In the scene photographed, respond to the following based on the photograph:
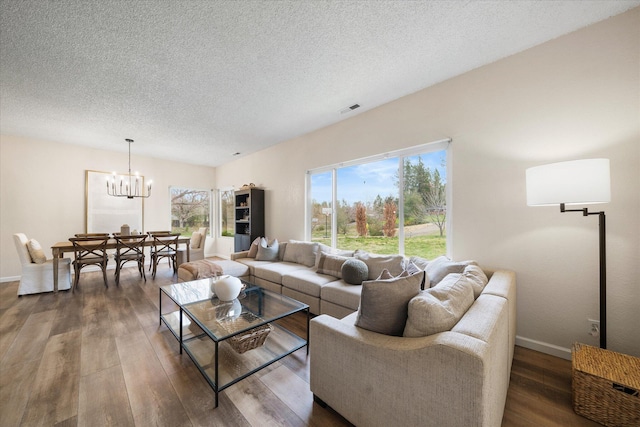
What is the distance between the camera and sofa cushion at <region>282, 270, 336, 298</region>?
277 cm

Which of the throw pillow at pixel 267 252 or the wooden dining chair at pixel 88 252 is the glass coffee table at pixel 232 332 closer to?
the throw pillow at pixel 267 252

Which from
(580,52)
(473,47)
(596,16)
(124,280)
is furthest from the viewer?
(124,280)

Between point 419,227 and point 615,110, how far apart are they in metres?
1.82

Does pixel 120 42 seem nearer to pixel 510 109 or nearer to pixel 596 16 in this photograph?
pixel 510 109

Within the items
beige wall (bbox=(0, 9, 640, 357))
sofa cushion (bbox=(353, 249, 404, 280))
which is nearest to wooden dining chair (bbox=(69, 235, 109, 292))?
sofa cushion (bbox=(353, 249, 404, 280))

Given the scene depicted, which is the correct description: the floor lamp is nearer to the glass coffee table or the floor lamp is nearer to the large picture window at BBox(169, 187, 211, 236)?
the glass coffee table

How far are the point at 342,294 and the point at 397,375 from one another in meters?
1.37

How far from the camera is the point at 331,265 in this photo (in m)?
3.04

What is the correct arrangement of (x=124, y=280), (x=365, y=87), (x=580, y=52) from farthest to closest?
(x=124, y=280) → (x=365, y=87) → (x=580, y=52)

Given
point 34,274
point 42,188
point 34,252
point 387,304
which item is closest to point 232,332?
point 387,304

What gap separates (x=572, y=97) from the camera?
6.40 feet

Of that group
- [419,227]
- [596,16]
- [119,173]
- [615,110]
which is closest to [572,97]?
[615,110]

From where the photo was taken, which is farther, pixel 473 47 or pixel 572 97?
pixel 473 47

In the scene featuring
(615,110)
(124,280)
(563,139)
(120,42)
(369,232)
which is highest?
(120,42)
